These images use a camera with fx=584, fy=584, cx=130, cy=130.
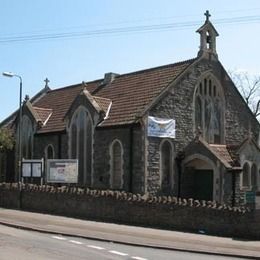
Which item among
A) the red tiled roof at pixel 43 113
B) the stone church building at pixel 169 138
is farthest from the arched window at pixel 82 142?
the red tiled roof at pixel 43 113

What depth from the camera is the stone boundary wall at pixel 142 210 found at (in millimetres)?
21422

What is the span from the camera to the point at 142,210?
2461 centimetres

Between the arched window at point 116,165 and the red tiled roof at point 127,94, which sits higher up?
the red tiled roof at point 127,94

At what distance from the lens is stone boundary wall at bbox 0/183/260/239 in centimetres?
2142

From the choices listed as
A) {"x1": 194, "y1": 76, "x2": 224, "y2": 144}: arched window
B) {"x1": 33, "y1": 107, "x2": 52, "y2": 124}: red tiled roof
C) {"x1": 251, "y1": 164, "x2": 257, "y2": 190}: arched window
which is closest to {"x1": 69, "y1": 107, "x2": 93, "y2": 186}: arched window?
{"x1": 33, "y1": 107, "x2": 52, "y2": 124}: red tiled roof

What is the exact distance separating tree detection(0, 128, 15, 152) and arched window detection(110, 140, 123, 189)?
10.6 m

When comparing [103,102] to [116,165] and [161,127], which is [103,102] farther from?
[161,127]

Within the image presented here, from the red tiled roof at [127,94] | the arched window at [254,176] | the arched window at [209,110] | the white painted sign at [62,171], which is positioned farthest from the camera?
the arched window at [209,110]

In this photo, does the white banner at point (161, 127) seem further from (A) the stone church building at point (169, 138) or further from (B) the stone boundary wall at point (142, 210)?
(B) the stone boundary wall at point (142, 210)

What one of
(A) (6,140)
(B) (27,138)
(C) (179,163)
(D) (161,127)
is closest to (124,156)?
(D) (161,127)

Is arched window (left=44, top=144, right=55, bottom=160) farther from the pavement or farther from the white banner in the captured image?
the pavement

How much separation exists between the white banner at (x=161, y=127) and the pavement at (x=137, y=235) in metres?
7.65

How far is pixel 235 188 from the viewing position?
105 feet

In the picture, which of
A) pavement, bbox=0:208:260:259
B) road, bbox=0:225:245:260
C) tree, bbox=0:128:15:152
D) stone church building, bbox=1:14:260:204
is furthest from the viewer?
tree, bbox=0:128:15:152
